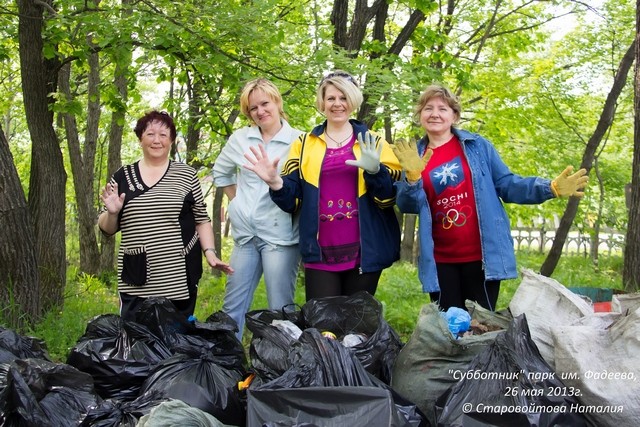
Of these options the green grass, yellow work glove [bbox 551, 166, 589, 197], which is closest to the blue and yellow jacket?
the green grass

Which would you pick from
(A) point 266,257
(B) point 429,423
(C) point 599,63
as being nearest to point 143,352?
(A) point 266,257

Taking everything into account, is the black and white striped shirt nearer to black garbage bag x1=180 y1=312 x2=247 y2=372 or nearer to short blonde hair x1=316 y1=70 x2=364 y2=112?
black garbage bag x1=180 y1=312 x2=247 y2=372

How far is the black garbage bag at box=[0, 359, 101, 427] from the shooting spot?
7.66 feet

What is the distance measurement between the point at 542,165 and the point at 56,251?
1129cm

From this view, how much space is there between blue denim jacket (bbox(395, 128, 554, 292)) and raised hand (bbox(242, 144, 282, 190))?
0.67 metres

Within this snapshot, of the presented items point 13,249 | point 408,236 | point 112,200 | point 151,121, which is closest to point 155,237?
point 112,200

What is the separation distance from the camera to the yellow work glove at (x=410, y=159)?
3.26m

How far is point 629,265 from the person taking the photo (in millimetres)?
5145

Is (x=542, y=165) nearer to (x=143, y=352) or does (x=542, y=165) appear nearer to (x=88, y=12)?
(x=88, y=12)

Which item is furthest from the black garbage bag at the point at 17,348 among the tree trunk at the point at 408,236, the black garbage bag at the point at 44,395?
the tree trunk at the point at 408,236

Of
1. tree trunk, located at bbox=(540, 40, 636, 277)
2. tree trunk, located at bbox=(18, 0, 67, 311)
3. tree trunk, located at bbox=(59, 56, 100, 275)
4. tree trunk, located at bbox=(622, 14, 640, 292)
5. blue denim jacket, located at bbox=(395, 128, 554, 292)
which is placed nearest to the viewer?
blue denim jacket, located at bbox=(395, 128, 554, 292)

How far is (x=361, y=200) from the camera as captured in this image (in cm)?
336

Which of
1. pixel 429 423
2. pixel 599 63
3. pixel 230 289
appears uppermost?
pixel 599 63

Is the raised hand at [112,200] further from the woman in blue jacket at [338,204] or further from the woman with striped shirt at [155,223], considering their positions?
the woman in blue jacket at [338,204]
